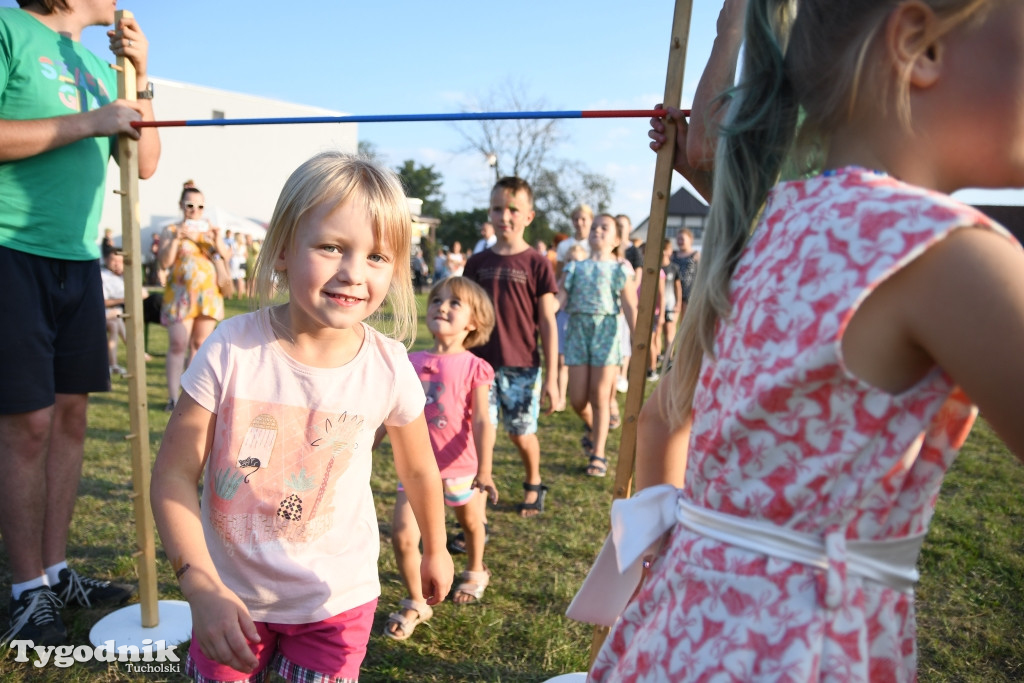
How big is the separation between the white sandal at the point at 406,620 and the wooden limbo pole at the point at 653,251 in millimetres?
1131

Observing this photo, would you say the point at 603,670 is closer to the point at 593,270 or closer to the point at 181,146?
the point at 593,270

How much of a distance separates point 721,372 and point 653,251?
1023 mm

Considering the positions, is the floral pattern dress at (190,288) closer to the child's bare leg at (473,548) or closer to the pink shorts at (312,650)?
the child's bare leg at (473,548)

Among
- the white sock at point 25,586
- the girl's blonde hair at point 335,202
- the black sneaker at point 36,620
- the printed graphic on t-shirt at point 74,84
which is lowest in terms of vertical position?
the black sneaker at point 36,620

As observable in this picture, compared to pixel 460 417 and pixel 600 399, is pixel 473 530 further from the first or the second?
pixel 600 399

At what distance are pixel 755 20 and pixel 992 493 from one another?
506 cm

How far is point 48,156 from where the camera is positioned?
8.57 ft

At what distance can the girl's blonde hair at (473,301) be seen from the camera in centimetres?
359

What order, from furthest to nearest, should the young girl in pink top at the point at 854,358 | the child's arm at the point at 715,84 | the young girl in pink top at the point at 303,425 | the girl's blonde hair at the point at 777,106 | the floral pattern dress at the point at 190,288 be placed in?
1. the floral pattern dress at the point at 190,288
2. the young girl in pink top at the point at 303,425
3. the child's arm at the point at 715,84
4. the girl's blonde hair at the point at 777,106
5. the young girl in pink top at the point at 854,358

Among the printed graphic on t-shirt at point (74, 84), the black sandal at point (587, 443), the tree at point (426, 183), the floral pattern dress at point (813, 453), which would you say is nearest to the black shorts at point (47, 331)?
the printed graphic on t-shirt at point (74, 84)

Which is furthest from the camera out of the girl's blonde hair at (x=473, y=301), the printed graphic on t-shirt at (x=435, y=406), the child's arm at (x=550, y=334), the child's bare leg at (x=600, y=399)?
Answer: the child's bare leg at (x=600, y=399)

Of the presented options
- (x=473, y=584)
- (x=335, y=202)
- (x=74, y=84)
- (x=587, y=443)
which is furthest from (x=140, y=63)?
(x=587, y=443)

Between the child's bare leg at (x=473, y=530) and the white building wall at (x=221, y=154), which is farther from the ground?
the white building wall at (x=221, y=154)

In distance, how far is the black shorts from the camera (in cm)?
256
